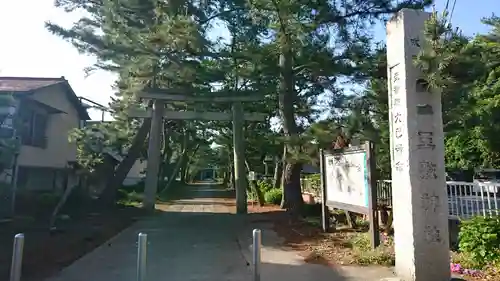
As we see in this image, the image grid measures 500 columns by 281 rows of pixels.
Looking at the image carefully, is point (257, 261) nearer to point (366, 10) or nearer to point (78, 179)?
point (366, 10)

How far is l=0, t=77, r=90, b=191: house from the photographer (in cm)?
1866

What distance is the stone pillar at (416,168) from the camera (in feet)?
22.7

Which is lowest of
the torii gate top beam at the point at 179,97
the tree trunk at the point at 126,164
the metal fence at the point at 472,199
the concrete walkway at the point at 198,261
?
the concrete walkway at the point at 198,261

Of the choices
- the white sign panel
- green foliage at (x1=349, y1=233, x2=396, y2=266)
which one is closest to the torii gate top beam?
the white sign panel

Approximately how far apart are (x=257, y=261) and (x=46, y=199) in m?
14.1

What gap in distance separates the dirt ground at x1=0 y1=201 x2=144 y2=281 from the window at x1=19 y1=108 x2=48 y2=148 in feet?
13.6

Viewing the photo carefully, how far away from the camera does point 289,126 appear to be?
15.3 m

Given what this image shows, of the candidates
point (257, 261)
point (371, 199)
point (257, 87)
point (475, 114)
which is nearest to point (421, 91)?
point (371, 199)

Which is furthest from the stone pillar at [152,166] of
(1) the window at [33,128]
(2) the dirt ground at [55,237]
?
(1) the window at [33,128]

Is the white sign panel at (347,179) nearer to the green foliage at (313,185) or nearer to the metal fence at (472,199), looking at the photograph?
the metal fence at (472,199)

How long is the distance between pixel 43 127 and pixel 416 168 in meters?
18.7

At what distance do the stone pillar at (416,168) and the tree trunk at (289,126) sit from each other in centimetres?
505

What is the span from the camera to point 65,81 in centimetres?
2323

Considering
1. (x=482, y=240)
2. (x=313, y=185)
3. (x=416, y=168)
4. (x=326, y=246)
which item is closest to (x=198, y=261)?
(x=326, y=246)
